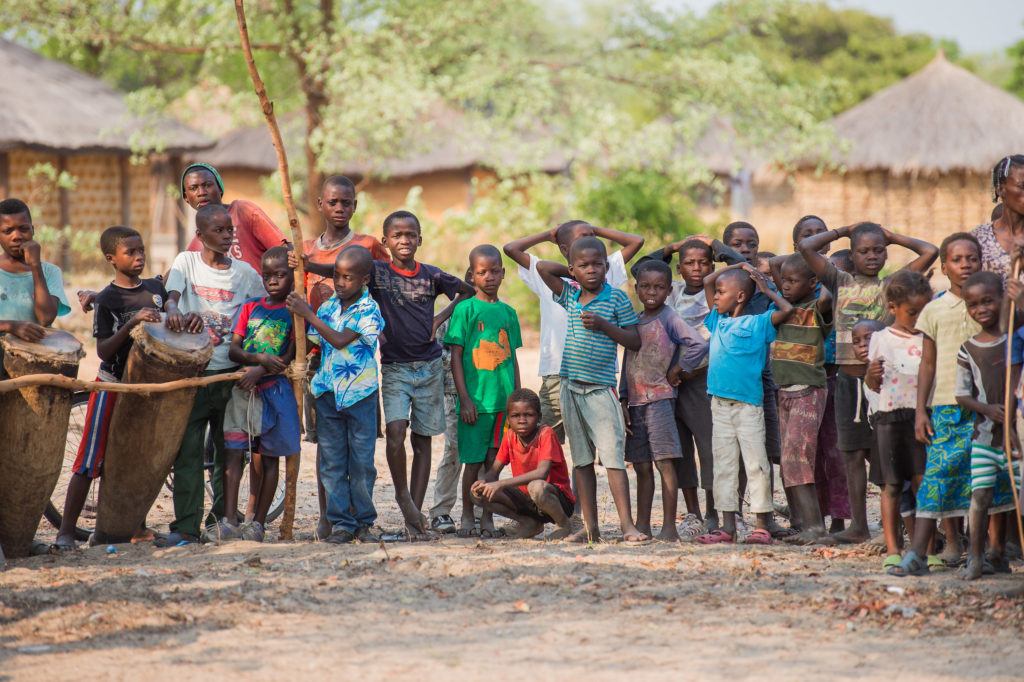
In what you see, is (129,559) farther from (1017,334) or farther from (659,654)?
(1017,334)

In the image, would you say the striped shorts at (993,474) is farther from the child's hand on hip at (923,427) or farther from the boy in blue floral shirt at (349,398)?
the boy in blue floral shirt at (349,398)

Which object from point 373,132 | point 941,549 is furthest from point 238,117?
point 941,549

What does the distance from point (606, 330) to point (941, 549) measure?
6.00ft

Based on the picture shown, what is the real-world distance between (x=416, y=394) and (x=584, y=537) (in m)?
1.07

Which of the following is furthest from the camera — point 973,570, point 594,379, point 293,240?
point 594,379

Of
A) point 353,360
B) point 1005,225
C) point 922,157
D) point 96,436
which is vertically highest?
point 922,157

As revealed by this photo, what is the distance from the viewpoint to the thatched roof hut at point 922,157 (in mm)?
20891

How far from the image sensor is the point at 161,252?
21.9m

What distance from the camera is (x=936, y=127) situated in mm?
21281

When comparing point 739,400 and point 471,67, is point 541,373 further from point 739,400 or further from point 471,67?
point 471,67

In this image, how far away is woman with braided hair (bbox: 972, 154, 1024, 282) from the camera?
5141 millimetres

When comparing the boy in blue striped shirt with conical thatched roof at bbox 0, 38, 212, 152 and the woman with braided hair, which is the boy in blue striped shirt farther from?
conical thatched roof at bbox 0, 38, 212, 152

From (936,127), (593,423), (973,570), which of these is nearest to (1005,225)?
(973,570)

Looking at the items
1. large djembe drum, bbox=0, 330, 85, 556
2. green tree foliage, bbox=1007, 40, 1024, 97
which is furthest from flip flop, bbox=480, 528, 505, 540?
green tree foliage, bbox=1007, 40, 1024, 97
